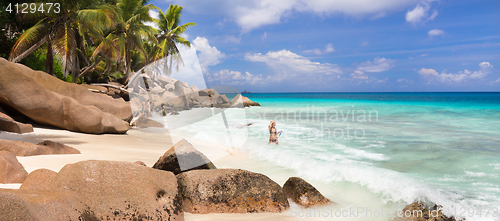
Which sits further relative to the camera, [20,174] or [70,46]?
[70,46]

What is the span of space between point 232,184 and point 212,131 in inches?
350

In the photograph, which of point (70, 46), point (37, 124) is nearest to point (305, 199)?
point (37, 124)

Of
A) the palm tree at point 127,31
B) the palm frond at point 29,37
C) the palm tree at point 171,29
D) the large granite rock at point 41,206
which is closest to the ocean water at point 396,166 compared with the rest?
the large granite rock at point 41,206

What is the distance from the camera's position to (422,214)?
145 inches

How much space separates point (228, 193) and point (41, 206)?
1.96 metres

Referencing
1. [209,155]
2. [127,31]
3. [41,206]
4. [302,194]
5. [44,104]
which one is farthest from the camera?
[127,31]

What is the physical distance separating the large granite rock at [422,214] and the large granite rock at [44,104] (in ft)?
27.1

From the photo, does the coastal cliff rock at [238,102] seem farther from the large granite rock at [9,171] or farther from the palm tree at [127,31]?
the large granite rock at [9,171]

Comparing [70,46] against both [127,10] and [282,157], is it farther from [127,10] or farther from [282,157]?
[282,157]

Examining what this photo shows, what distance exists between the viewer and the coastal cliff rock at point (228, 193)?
3.37 m

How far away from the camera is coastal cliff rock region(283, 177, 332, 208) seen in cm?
385

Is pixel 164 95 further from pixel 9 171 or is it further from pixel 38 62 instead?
A: pixel 9 171

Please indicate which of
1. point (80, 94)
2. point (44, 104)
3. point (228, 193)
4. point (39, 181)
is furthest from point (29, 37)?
point (228, 193)

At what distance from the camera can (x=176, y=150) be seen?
411 cm
